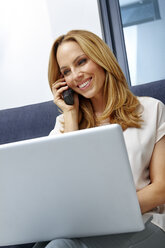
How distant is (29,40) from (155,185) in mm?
2446

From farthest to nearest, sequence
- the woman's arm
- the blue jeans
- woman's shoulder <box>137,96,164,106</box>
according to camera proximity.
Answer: woman's shoulder <box>137,96,164,106</box> → the woman's arm → the blue jeans

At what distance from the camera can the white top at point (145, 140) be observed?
4.62ft

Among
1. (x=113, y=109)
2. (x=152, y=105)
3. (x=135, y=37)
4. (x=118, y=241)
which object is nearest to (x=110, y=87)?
(x=113, y=109)

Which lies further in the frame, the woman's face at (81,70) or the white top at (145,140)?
the woman's face at (81,70)

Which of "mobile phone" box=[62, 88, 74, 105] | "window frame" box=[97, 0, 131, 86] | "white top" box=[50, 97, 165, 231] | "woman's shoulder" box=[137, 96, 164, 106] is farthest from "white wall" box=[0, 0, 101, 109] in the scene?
"white top" box=[50, 97, 165, 231]

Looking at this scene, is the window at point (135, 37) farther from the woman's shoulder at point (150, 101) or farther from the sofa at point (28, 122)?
the woman's shoulder at point (150, 101)

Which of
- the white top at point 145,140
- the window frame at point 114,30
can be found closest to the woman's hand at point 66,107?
the white top at point 145,140

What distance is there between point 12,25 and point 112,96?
2181mm

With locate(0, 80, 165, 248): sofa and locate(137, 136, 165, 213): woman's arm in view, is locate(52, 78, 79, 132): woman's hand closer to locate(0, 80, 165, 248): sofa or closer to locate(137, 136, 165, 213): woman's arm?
locate(0, 80, 165, 248): sofa

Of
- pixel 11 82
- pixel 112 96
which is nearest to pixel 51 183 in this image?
pixel 112 96

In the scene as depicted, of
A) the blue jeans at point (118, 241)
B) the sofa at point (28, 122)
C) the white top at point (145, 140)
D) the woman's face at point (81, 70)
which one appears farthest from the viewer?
the sofa at point (28, 122)

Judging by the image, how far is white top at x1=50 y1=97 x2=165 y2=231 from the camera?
1409 millimetres

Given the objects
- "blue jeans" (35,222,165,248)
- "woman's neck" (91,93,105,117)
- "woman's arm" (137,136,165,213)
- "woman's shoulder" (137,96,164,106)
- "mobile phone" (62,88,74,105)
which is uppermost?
"mobile phone" (62,88,74,105)

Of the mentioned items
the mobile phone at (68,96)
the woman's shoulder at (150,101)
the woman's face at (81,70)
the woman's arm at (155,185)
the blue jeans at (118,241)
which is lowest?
the blue jeans at (118,241)
